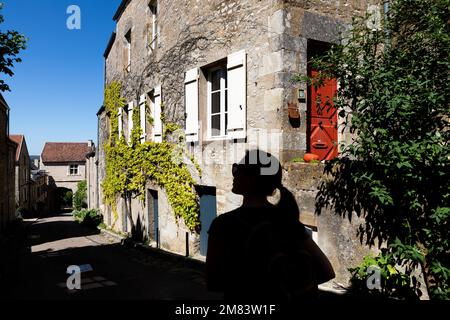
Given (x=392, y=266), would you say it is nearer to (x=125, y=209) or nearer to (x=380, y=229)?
(x=380, y=229)

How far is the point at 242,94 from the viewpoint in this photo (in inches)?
267

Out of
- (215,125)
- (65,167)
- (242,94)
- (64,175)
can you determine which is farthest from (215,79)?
(64,175)

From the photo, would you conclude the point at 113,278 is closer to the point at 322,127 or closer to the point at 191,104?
the point at 191,104

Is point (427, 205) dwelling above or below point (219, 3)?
below

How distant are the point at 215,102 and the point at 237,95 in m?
1.14

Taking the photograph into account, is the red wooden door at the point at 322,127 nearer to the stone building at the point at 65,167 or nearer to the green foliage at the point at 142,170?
the green foliage at the point at 142,170

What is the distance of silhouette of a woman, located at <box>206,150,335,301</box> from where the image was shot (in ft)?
5.53

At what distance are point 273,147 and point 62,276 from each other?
5053mm

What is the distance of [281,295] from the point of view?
1.71m

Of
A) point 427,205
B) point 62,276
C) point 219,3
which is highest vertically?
point 219,3

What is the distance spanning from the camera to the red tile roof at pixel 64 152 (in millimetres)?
44125

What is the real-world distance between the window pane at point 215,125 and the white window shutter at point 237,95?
0.79 meters

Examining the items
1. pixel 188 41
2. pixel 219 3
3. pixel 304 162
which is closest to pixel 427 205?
pixel 304 162

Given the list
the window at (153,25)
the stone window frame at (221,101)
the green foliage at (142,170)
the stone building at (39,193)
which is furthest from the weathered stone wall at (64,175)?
the stone window frame at (221,101)
